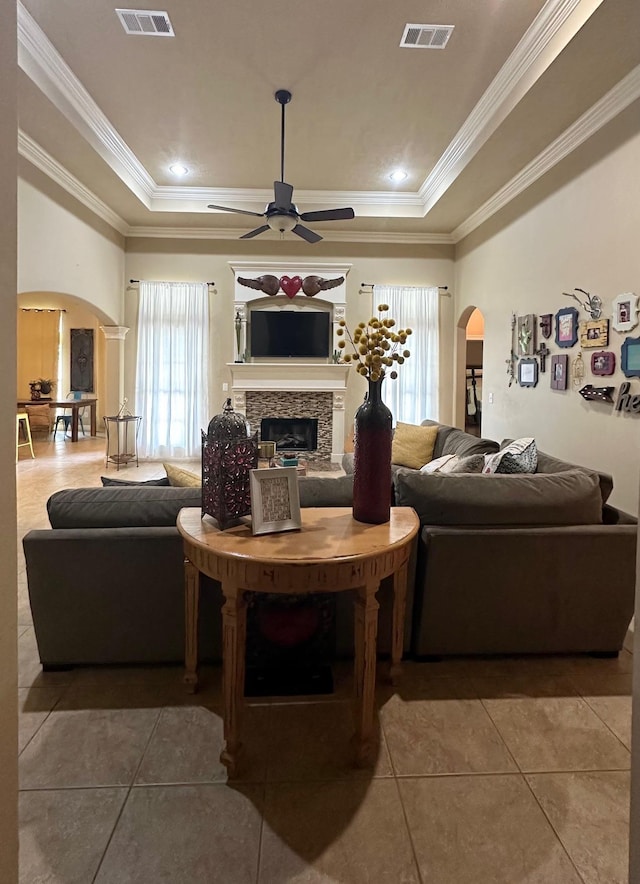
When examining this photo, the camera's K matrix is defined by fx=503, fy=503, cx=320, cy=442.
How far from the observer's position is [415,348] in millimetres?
7152

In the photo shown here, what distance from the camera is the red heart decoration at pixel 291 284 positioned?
6918 mm

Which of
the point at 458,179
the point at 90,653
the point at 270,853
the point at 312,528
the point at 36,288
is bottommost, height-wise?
the point at 270,853

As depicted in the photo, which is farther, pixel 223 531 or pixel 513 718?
pixel 513 718

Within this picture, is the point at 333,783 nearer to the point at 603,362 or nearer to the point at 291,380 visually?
the point at 603,362

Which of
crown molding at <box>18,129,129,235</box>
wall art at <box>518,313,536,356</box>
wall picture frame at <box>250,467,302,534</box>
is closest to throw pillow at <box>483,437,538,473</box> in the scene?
wall picture frame at <box>250,467,302,534</box>

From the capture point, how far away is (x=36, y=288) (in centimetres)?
482

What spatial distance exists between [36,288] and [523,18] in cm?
449

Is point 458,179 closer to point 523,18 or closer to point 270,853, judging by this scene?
point 523,18

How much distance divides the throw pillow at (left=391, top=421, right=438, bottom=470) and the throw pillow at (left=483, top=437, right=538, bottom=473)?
1.76 meters

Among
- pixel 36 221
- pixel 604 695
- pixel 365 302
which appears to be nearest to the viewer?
pixel 604 695

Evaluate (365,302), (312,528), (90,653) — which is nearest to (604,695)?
(312,528)

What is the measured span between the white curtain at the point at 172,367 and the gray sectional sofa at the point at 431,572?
16.8 ft

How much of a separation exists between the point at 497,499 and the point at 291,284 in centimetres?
545

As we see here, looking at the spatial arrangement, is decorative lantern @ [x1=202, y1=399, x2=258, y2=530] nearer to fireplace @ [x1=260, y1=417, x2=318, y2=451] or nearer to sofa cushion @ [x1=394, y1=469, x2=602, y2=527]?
sofa cushion @ [x1=394, y1=469, x2=602, y2=527]
